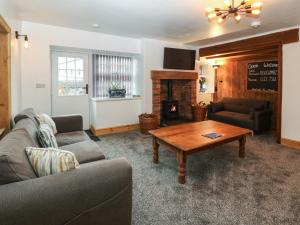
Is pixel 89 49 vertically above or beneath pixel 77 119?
above

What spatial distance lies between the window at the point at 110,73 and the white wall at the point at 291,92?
360cm

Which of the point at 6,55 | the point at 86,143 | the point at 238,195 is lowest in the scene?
the point at 238,195

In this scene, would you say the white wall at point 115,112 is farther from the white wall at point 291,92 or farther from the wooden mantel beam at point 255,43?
the white wall at point 291,92

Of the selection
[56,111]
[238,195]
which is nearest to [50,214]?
[238,195]

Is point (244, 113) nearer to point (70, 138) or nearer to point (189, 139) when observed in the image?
point (189, 139)

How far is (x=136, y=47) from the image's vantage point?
16.7 feet

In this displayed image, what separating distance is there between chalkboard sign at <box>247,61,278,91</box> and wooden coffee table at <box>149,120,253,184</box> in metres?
2.70

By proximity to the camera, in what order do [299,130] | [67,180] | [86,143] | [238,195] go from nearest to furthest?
[67,180], [238,195], [86,143], [299,130]

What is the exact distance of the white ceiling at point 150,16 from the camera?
284cm

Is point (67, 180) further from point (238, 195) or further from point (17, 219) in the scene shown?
point (238, 195)

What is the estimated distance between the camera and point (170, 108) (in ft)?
19.5

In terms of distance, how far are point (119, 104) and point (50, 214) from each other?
12.6ft

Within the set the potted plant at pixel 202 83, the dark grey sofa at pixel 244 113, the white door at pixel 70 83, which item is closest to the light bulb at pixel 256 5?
the dark grey sofa at pixel 244 113

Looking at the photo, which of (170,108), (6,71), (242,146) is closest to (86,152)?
(6,71)
